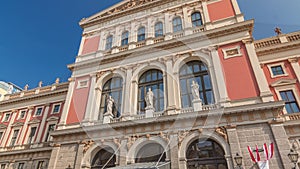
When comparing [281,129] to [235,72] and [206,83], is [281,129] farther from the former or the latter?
[206,83]

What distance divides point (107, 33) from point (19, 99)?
1370 cm

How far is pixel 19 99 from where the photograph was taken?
2481cm

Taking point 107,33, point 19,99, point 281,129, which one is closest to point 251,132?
point 281,129

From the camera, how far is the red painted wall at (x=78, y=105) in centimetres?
1689

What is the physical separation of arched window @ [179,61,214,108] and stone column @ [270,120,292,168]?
3.95 metres

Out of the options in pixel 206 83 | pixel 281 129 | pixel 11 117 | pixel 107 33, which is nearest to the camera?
pixel 281 129

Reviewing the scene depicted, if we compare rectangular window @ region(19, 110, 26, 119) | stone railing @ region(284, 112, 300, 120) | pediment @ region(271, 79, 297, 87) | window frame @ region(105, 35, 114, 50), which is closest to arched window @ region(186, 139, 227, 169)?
stone railing @ region(284, 112, 300, 120)

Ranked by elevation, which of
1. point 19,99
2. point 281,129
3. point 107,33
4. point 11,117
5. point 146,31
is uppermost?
point 107,33

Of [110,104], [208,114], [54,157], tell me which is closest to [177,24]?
[110,104]

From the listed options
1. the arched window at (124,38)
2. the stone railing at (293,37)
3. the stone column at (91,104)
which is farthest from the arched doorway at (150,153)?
the stone railing at (293,37)

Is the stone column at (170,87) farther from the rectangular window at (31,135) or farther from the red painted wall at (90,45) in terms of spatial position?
the rectangular window at (31,135)

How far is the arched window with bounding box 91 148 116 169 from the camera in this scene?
46.7ft

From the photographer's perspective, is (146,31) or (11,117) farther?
(11,117)

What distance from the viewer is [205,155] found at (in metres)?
12.4
